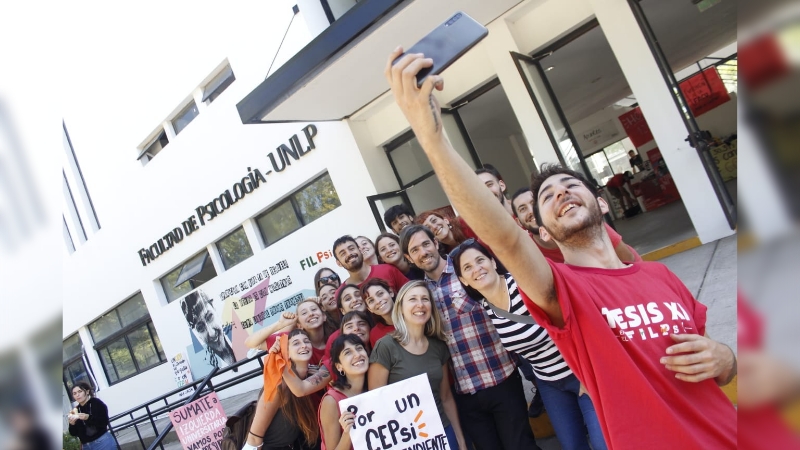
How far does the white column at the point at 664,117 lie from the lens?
6293 mm

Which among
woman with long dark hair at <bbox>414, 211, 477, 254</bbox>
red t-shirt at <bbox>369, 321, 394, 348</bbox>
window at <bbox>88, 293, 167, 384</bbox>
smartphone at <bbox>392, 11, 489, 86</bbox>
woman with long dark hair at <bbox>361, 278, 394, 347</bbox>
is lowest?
red t-shirt at <bbox>369, 321, 394, 348</bbox>

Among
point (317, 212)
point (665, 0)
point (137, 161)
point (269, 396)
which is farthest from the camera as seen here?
point (137, 161)

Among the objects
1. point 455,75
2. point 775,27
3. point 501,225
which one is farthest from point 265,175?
point 775,27

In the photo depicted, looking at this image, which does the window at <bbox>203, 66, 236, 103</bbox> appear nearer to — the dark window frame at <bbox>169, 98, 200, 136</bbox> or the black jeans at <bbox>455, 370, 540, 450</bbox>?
the dark window frame at <bbox>169, 98, 200, 136</bbox>

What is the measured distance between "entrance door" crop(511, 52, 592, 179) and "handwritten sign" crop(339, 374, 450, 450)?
4.76m

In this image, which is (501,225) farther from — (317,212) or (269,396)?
(317,212)

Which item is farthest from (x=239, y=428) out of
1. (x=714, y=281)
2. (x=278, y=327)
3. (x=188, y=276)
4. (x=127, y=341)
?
(x=127, y=341)

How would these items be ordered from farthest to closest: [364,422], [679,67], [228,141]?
[679,67]
[228,141]
[364,422]

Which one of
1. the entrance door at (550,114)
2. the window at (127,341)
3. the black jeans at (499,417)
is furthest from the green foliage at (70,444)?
the entrance door at (550,114)

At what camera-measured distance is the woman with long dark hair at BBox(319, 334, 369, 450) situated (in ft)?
10.8

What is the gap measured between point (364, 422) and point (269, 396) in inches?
34.3

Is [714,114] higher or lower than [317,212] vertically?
lower

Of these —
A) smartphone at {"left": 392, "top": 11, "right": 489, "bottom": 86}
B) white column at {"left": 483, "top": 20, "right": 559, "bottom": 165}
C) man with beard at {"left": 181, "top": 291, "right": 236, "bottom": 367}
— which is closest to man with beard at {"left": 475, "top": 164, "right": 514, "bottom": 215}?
smartphone at {"left": 392, "top": 11, "right": 489, "bottom": 86}

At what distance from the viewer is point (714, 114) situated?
13211 mm
